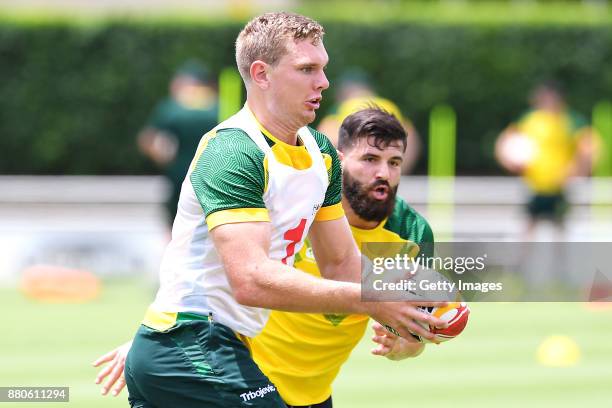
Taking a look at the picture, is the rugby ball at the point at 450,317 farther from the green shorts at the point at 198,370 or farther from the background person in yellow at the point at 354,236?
the background person in yellow at the point at 354,236

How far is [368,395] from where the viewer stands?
8.66 metres

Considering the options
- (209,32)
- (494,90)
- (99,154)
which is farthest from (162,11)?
(494,90)

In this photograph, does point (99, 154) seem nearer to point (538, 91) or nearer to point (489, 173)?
point (489, 173)

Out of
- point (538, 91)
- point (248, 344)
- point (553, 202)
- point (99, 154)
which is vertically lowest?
point (248, 344)

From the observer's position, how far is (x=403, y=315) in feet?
12.9

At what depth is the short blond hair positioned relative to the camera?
168 inches

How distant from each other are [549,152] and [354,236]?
10160 millimetres

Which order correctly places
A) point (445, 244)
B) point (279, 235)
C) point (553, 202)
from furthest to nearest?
1. point (553, 202)
2. point (445, 244)
3. point (279, 235)

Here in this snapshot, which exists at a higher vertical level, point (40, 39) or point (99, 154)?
point (40, 39)

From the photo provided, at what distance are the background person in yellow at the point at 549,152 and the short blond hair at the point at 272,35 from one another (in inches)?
436

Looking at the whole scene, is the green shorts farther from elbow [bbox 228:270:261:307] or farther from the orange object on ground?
the orange object on ground

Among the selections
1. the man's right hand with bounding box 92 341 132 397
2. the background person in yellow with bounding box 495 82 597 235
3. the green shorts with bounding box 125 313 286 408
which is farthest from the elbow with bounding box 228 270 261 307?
the background person in yellow with bounding box 495 82 597 235

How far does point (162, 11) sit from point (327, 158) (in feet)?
66.8

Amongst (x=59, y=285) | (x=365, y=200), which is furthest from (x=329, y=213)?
(x=59, y=285)
